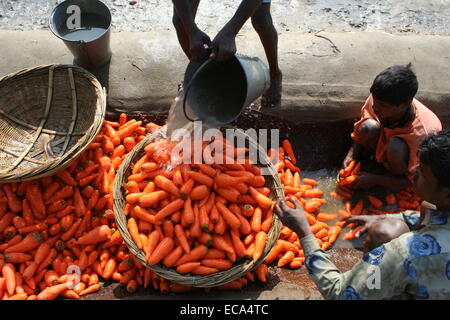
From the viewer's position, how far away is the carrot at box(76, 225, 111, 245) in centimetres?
317

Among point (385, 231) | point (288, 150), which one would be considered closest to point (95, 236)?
point (288, 150)

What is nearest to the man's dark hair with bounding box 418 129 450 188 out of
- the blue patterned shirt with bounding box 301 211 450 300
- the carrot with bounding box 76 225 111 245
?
the blue patterned shirt with bounding box 301 211 450 300

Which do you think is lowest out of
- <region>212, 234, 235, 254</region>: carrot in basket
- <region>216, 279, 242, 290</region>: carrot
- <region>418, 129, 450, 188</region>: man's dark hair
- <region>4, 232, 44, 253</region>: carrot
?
<region>216, 279, 242, 290</region>: carrot

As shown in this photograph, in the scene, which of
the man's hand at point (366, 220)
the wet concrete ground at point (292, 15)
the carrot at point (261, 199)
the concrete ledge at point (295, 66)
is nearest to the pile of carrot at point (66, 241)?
Result: the carrot at point (261, 199)

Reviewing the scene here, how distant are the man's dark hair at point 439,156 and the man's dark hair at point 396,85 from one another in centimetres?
120

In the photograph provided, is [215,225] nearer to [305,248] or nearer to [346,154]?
[305,248]

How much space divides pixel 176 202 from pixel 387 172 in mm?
2217

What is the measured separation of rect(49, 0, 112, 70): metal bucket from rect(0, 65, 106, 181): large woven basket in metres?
0.30

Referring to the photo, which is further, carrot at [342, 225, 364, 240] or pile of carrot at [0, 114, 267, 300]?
carrot at [342, 225, 364, 240]

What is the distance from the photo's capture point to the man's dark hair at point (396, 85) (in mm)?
3014

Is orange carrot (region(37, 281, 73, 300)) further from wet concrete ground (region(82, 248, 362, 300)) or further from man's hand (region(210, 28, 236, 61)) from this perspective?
man's hand (region(210, 28, 236, 61))

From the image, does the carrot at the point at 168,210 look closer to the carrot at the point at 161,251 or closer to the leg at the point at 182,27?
the carrot at the point at 161,251

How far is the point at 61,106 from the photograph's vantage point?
3.84 m

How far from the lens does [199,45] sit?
2674mm
